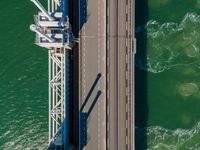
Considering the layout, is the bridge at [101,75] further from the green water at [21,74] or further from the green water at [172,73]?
the green water at [172,73]

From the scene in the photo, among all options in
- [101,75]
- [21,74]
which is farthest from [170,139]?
[21,74]

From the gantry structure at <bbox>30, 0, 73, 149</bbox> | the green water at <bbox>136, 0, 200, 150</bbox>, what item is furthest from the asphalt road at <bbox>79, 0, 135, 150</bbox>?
the green water at <bbox>136, 0, 200, 150</bbox>

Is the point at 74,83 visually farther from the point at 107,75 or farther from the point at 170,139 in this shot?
the point at 170,139

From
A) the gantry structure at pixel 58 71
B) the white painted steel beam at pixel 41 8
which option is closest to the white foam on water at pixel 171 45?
the gantry structure at pixel 58 71

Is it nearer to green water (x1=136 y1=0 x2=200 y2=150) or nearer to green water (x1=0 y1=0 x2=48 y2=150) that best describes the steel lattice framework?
green water (x1=0 y1=0 x2=48 y2=150)

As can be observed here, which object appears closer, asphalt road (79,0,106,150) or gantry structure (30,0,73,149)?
gantry structure (30,0,73,149)

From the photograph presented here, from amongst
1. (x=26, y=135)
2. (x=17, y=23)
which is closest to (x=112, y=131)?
(x=26, y=135)
